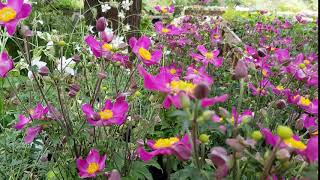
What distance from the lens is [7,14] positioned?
1028 mm

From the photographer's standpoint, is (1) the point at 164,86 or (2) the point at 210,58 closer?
(1) the point at 164,86

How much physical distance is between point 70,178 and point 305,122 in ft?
2.18

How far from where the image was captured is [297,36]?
→ 148 inches

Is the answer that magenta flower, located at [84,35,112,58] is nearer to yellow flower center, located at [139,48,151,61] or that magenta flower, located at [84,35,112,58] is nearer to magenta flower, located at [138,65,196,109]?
yellow flower center, located at [139,48,151,61]

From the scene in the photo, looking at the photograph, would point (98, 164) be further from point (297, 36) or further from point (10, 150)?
point (297, 36)

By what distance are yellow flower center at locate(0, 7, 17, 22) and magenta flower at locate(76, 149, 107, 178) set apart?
382 mm

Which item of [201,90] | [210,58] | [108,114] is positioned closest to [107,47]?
[108,114]

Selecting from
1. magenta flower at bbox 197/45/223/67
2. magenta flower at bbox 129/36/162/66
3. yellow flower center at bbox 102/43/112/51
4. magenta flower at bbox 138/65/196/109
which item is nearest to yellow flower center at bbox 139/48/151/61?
magenta flower at bbox 129/36/162/66

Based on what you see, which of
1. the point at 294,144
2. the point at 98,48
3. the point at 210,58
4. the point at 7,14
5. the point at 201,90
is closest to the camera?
the point at 201,90

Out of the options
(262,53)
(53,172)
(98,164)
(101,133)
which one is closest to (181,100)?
(98,164)

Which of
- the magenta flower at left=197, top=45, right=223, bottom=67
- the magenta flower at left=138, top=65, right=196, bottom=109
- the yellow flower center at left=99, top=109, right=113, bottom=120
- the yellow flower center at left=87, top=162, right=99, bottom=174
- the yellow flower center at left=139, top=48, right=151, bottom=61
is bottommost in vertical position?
the yellow flower center at left=87, top=162, right=99, bottom=174

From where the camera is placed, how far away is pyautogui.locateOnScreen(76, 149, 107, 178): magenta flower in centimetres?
103

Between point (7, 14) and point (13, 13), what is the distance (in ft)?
0.05

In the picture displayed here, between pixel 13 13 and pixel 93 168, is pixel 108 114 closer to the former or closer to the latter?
pixel 93 168
